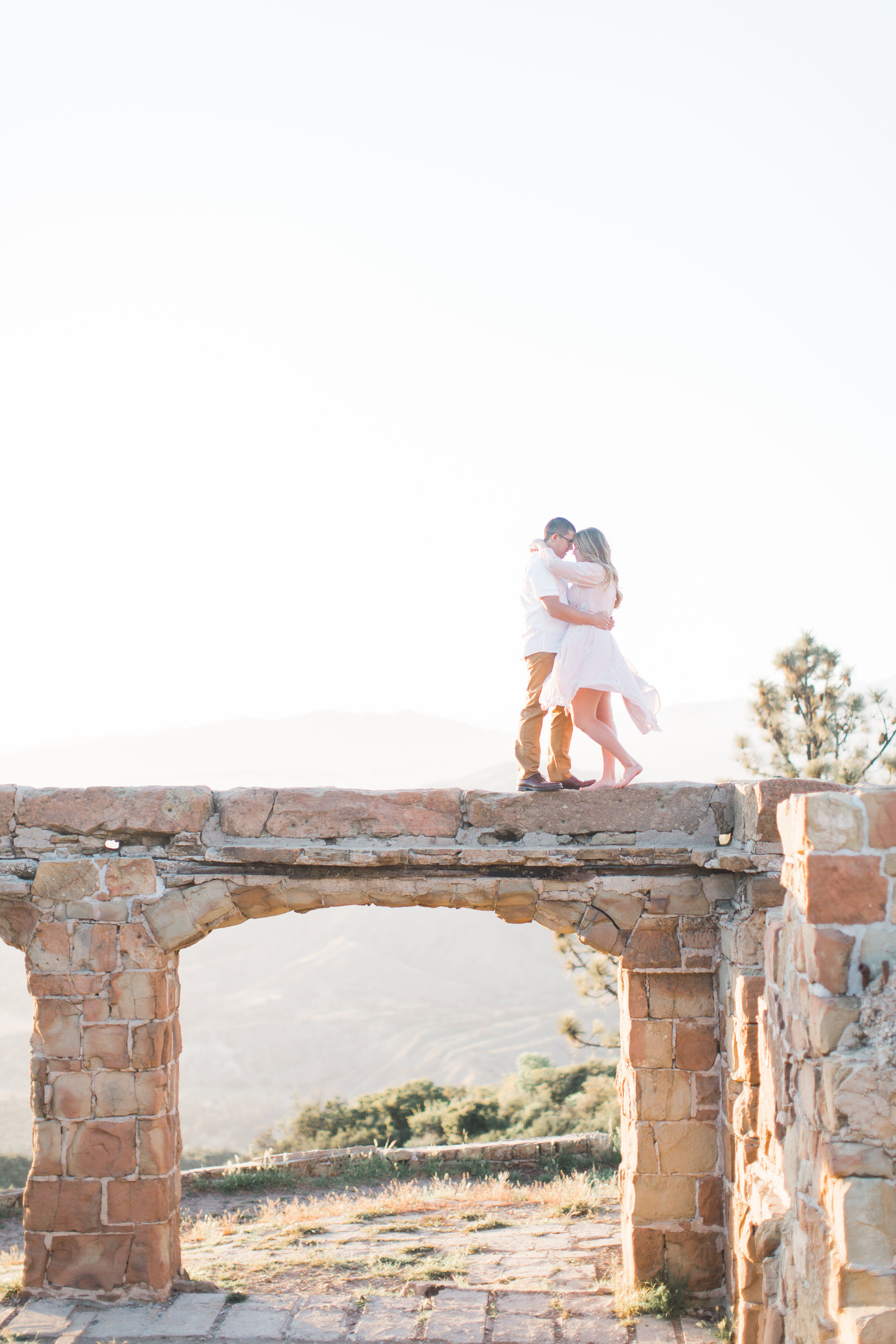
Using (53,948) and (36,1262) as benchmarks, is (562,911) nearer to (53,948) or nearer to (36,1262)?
(53,948)

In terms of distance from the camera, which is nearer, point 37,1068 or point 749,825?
point 749,825

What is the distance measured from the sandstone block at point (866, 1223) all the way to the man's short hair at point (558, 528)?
407 cm

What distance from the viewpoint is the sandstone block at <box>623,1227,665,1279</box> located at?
6.21 metres

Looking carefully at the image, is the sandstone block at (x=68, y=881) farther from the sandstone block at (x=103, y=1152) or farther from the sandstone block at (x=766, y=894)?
the sandstone block at (x=766, y=894)

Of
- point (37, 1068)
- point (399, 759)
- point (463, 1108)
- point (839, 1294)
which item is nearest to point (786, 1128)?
point (839, 1294)

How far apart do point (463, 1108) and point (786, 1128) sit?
9.22 meters

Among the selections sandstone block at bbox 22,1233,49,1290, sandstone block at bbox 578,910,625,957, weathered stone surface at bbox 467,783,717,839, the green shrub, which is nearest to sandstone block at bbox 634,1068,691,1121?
sandstone block at bbox 578,910,625,957

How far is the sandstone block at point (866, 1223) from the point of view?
11.6 feet

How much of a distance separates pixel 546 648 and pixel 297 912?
2248 millimetres

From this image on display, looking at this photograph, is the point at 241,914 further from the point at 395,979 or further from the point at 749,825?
the point at 395,979

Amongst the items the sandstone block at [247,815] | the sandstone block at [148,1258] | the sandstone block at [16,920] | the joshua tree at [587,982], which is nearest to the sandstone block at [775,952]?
the sandstone block at [247,815]

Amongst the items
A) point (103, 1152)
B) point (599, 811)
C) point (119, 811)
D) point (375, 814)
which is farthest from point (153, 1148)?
point (599, 811)

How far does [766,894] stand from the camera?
5.79 metres

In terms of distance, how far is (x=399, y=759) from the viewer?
10162 centimetres
